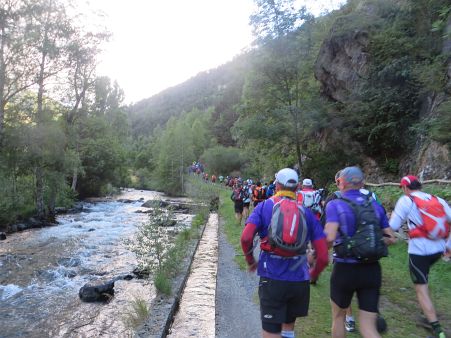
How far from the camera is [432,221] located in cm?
433

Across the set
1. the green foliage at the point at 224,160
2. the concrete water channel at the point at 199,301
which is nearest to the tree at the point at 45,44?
the concrete water channel at the point at 199,301

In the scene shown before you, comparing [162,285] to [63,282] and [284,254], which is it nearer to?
[284,254]

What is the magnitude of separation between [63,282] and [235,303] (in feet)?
19.1

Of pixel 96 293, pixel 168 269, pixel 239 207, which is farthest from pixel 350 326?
pixel 239 207

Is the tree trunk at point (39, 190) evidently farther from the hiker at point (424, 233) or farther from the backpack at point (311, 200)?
the hiker at point (424, 233)

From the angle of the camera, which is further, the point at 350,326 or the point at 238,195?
the point at 238,195

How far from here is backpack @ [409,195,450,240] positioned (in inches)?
170

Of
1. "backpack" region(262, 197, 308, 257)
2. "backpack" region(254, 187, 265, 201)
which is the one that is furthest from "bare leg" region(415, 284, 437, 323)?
"backpack" region(254, 187, 265, 201)

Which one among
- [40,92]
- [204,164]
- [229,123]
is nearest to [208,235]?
[40,92]

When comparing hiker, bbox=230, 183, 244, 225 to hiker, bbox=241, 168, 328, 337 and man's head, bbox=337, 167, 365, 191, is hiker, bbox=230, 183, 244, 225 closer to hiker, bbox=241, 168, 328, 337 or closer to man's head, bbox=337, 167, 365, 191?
man's head, bbox=337, 167, 365, 191

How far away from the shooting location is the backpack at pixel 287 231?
319 cm

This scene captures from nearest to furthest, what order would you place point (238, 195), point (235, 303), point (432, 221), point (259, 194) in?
point (432, 221)
point (235, 303)
point (259, 194)
point (238, 195)

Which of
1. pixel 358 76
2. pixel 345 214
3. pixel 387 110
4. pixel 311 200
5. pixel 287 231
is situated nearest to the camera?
pixel 287 231

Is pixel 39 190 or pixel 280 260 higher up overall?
pixel 280 260
